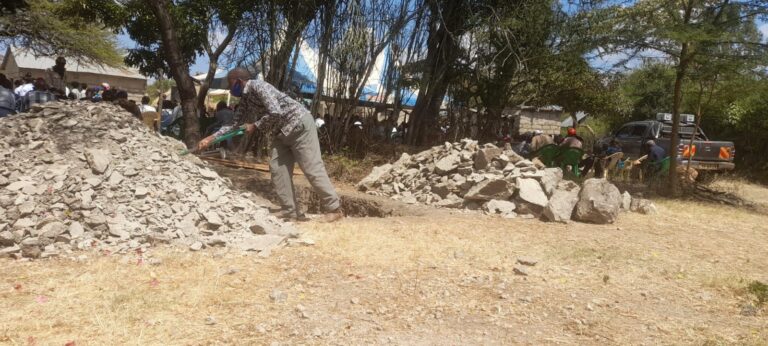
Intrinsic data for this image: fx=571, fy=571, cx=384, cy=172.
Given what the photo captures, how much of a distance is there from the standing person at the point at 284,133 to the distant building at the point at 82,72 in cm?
1968

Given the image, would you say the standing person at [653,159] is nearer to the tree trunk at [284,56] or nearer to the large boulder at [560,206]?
the large boulder at [560,206]

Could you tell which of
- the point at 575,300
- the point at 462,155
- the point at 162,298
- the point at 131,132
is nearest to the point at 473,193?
the point at 462,155

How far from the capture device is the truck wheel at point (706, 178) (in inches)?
406

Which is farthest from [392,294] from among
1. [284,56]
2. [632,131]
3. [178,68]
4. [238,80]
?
[632,131]

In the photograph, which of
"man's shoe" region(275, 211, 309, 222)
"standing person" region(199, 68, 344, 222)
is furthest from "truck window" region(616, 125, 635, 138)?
"man's shoe" region(275, 211, 309, 222)

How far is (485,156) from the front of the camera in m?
6.95

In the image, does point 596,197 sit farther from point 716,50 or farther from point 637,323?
point 716,50

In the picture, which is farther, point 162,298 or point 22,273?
point 22,273

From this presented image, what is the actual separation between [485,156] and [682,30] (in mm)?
3204

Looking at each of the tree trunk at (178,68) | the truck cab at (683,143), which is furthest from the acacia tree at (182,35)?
the truck cab at (683,143)

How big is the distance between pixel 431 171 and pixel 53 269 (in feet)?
15.4

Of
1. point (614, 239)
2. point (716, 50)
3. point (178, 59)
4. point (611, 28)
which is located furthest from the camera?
point (611, 28)

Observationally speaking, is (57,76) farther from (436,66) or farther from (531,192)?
(531,192)

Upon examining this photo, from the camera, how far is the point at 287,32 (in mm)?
9375
